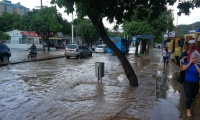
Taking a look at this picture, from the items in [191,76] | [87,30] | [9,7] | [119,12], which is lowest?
[191,76]

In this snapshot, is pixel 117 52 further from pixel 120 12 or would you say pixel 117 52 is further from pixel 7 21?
pixel 7 21

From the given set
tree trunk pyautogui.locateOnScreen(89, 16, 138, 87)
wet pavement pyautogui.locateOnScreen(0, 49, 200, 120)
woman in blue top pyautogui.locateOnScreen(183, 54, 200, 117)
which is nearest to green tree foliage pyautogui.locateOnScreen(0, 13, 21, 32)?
wet pavement pyautogui.locateOnScreen(0, 49, 200, 120)

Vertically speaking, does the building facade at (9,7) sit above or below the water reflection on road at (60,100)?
above

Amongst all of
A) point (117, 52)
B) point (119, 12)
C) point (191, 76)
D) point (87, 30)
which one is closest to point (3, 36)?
point (87, 30)

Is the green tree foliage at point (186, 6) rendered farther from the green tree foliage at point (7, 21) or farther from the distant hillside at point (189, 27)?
the green tree foliage at point (7, 21)

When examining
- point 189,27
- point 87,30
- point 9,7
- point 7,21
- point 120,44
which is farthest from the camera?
point 9,7

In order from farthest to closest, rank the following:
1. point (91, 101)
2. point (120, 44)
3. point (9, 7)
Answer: point (9, 7) < point (120, 44) < point (91, 101)

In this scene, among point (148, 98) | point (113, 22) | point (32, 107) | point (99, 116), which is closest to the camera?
point (99, 116)

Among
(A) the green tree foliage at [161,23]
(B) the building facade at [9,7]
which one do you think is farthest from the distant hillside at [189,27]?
(B) the building facade at [9,7]

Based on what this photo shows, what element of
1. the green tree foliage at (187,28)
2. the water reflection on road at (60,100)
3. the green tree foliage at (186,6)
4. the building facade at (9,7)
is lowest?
the water reflection on road at (60,100)

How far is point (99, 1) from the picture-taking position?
7133mm

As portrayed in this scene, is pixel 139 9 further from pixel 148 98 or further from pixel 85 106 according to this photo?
pixel 85 106

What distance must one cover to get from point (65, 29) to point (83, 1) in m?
41.2

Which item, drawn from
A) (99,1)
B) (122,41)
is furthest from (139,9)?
(122,41)
